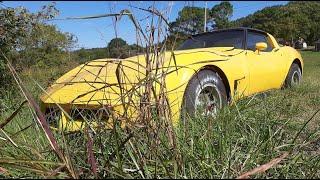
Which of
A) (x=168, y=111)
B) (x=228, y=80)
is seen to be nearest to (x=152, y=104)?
(x=168, y=111)

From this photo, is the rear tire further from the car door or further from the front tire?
the front tire

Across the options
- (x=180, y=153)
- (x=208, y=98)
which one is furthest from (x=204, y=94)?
(x=180, y=153)

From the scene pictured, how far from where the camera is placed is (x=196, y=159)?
2.34 meters

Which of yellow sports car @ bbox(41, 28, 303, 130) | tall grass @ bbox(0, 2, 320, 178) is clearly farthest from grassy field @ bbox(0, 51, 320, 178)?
yellow sports car @ bbox(41, 28, 303, 130)

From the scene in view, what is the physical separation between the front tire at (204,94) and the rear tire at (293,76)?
2.22 metres

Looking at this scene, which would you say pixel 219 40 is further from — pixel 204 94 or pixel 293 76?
pixel 204 94

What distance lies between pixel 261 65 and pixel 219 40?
69 cm

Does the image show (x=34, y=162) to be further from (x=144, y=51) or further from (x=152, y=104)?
(x=144, y=51)

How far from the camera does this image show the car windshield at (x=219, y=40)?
5.63 m

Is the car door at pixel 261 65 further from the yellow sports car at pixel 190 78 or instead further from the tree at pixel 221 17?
the tree at pixel 221 17

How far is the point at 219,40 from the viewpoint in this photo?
573 centimetres

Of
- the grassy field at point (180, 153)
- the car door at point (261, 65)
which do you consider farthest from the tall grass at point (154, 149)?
the car door at point (261, 65)

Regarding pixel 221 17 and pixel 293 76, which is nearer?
pixel 221 17

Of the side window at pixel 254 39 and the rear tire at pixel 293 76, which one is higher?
the side window at pixel 254 39
